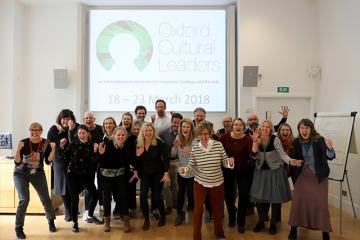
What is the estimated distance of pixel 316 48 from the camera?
637cm

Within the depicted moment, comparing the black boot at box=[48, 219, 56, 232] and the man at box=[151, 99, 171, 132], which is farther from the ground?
the man at box=[151, 99, 171, 132]

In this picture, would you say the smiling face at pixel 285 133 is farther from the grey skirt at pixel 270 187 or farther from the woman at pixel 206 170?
the woman at pixel 206 170

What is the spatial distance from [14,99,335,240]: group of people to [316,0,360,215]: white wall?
1547 mm

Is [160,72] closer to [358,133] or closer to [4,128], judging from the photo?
[4,128]

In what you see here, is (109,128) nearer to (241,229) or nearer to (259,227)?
(241,229)

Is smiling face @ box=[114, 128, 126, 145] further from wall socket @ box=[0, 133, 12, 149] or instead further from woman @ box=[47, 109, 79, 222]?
wall socket @ box=[0, 133, 12, 149]

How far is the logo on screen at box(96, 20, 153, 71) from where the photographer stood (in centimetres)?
660

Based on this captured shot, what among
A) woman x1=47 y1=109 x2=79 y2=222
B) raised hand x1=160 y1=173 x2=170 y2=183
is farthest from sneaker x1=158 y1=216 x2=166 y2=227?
woman x1=47 y1=109 x2=79 y2=222

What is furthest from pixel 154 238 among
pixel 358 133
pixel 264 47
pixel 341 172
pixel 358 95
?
pixel 264 47

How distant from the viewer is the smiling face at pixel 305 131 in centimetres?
366

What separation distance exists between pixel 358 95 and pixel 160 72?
143 inches

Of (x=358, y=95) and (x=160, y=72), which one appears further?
(x=160, y=72)

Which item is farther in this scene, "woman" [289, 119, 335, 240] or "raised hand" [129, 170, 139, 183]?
"raised hand" [129, 170, 139, 183]

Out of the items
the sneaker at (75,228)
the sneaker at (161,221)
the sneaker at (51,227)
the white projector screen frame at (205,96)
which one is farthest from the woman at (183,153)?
the white projector screen frame at (205,96)
